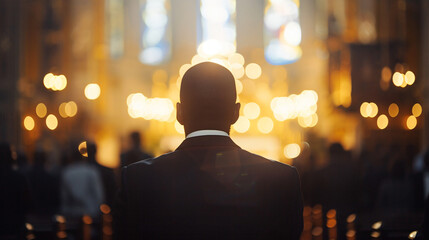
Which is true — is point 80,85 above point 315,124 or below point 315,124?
above

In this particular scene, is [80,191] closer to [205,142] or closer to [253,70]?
[205,142]

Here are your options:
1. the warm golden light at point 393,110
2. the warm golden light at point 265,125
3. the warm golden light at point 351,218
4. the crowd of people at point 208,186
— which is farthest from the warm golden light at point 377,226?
the warm golden light at point 265,125

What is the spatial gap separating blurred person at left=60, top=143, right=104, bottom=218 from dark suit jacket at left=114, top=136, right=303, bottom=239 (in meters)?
A: 6.60

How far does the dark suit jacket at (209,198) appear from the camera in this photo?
215cm

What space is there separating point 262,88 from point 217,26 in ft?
19.2

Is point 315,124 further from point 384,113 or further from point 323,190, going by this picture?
point 323,190

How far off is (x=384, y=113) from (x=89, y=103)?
61.5ft

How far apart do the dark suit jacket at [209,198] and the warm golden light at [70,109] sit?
26.0m

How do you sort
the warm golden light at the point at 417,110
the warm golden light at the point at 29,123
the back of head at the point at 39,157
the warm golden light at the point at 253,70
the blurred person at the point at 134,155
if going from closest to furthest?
the blurred person at the point at 134,155 → the back of head at the point at 39,157 → the warm golden light at the point at 417,110 → the warm golden light at the point at 29,123 → the warm golden light at the point at 253,70

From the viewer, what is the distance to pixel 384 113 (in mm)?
21969

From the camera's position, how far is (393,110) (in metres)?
21.6

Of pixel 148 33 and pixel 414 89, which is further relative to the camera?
pixel 148 33

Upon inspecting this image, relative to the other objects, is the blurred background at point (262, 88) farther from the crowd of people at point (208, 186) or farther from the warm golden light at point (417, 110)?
the crowd of people at point (208, 186)

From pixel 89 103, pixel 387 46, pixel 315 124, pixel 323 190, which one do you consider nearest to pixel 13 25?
pixel 387 46
